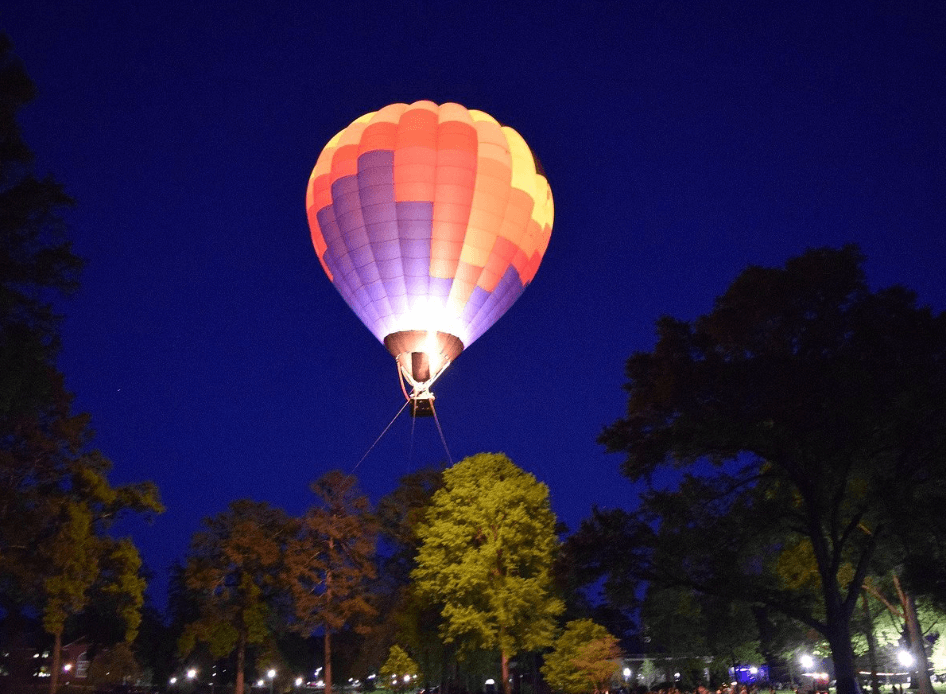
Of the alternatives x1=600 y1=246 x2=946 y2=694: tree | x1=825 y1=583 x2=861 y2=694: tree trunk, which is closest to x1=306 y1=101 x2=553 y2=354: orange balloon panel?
x1=600 y1=246 x2=946 y2=694: tree

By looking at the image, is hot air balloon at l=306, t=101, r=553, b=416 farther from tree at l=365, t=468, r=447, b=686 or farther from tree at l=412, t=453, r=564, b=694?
tree at l=365, t=468, r=447, b=686

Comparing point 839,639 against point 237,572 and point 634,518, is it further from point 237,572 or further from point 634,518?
point 237,572

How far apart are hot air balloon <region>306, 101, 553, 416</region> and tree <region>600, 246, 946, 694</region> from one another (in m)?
11.3

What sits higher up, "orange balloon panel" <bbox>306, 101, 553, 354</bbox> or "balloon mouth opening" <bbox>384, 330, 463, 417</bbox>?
"orange balloon panel" <bbox>306, 101, 553, 354</bbox>

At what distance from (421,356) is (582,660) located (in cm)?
1223

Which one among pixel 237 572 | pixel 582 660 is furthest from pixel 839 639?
pixel 237 572

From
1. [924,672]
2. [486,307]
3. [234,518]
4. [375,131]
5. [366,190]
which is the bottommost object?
[924,672]

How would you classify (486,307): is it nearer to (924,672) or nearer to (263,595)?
(924,672)

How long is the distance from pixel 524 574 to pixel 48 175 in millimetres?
21969

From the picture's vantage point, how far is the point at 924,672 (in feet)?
82.9

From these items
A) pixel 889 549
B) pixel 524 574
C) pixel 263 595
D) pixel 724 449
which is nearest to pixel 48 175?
pixel 724 449

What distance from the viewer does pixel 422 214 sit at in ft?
94.1

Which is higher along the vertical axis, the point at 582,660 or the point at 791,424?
the point at 791,424

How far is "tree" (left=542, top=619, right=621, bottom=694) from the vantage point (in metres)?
28.9
